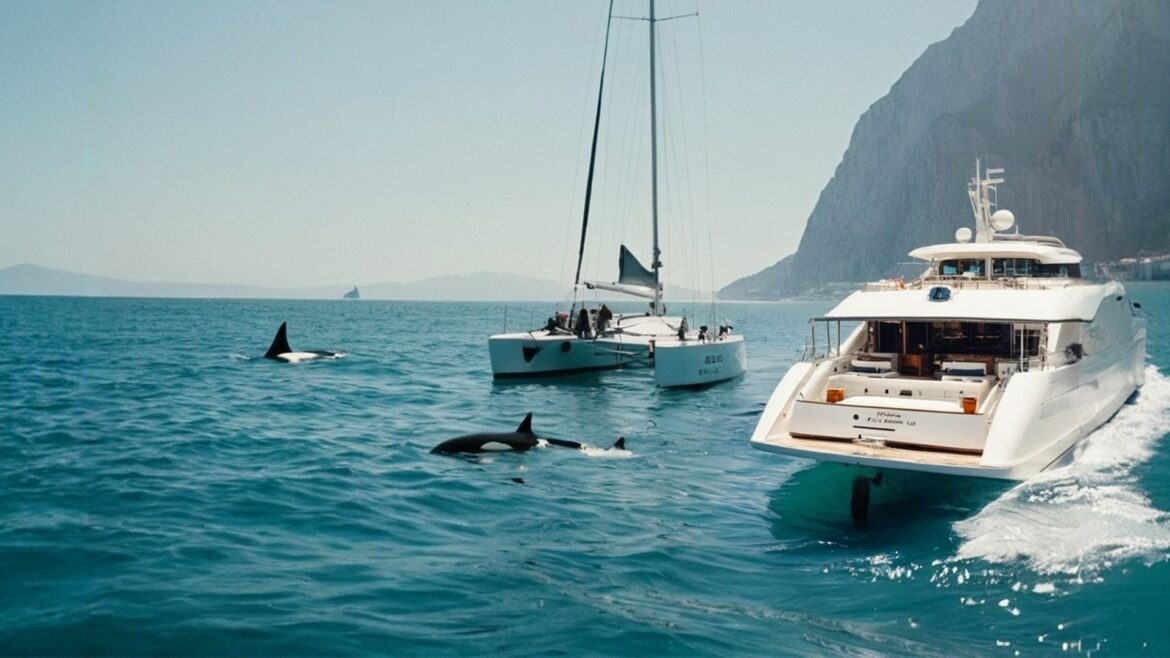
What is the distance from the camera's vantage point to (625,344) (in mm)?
33594

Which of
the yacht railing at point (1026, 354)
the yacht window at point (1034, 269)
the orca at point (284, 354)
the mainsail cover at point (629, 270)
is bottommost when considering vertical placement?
the orca at point (284, 354)

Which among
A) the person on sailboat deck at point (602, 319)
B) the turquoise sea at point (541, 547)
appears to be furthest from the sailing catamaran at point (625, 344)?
the turquoise sea at point (541, 547)

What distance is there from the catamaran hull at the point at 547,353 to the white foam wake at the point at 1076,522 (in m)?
19.3

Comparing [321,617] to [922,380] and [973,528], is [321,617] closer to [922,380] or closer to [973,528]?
[973,528]

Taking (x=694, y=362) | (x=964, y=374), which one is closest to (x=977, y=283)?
(x=964, y=374)

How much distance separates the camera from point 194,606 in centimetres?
761

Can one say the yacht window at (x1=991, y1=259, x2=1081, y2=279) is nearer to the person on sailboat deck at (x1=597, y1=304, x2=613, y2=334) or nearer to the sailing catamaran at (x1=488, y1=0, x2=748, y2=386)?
the sailing catamaran at (x1=488, y1=0, x2=748, y2=386)

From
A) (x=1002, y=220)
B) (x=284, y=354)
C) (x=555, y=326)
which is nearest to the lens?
(x=1002, y=220)

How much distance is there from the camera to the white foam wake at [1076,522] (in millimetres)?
9547

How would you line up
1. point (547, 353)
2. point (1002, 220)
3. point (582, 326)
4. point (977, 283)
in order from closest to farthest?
point (977, 283) → point (1002, 220) → point (547, 353) → point (582, 326)

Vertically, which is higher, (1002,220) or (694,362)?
(1002,220)

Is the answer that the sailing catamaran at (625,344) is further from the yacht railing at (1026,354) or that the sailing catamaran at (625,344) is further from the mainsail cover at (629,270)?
the yacht railing at (1026,354)

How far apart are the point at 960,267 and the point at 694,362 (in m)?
11.5

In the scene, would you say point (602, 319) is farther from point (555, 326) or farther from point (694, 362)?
point (694, 362)
